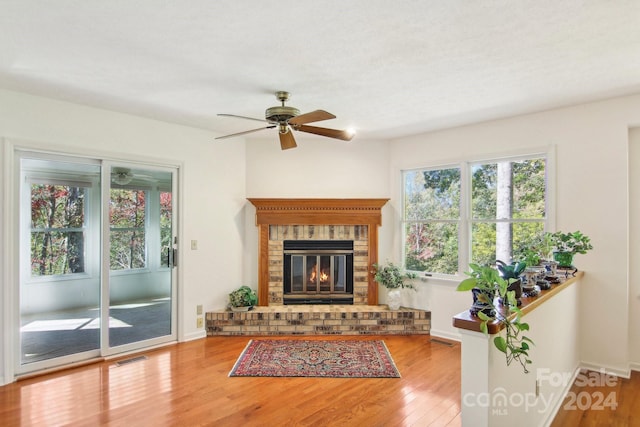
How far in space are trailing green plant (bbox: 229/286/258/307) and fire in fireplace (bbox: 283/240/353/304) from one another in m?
0.49

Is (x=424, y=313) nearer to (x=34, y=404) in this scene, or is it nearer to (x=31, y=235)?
(x=34, y=404)

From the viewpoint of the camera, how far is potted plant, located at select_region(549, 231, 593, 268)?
9.62 ft

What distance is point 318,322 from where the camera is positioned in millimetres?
4273

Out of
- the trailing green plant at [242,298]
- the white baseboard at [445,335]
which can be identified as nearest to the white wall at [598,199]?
the white baseboard at [445,335]

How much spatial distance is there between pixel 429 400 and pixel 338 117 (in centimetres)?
275

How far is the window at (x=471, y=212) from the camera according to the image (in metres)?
3.75

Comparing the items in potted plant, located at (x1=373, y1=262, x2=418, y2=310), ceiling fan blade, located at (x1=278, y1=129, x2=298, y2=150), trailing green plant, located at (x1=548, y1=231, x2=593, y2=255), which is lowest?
potted plant, located at (x1=373, y1=262, x2=418, y2=310)

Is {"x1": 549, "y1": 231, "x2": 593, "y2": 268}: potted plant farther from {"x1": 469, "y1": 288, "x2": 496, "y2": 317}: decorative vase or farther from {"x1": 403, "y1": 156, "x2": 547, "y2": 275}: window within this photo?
{"x1": 469, "y1": 288, "x2": 496, "y2": 317}: decorative vase

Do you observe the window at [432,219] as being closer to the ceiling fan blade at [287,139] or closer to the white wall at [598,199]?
the white wall at [598,199]

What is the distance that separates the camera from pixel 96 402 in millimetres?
2678

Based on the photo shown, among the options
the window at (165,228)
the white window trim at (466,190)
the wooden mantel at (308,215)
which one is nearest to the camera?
the white window trim at (466,190)

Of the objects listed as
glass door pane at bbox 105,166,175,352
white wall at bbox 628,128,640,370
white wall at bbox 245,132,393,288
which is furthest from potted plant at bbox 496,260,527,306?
glass door pane at bbox 105,166,175,352

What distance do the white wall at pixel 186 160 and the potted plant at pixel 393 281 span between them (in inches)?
73.4

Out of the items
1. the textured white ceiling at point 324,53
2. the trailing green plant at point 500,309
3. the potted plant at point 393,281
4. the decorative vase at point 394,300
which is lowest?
the decorative vase at point 394,300
